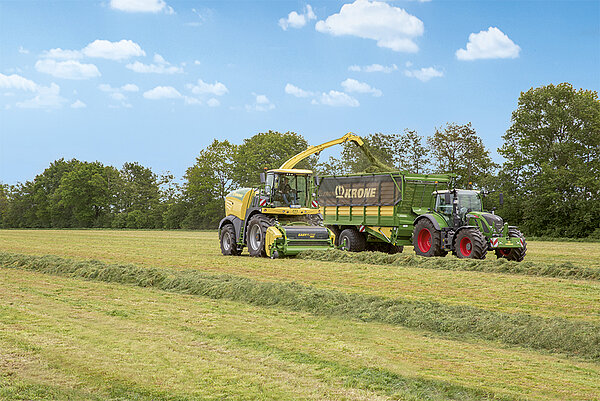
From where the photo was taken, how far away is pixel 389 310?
28.7ft

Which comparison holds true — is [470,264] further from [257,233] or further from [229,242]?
[229,242]

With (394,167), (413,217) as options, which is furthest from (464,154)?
(413,217)

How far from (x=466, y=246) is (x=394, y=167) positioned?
1104 inches

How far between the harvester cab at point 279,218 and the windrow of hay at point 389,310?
4916mm

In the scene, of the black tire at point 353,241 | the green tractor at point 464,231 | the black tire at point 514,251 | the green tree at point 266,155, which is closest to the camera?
the green tractor at point 464,231

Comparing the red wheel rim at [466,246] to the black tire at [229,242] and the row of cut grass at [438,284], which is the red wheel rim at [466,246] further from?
the black tire at [229,242]

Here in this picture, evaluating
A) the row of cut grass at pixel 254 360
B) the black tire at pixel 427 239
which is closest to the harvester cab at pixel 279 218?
the black tire at pixel 427 239

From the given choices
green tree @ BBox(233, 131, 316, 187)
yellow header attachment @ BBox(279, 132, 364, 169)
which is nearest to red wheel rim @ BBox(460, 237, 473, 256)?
yellow header attachment @ BBox(279, 132, 364, 169)

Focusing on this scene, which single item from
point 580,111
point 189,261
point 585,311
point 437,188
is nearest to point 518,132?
point 580,111

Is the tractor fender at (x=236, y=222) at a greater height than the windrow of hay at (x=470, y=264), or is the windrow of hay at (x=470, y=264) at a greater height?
the tractor fender at (x=236, y=222)

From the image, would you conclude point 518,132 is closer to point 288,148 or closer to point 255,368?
point 288,148

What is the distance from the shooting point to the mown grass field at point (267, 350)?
5.36 m

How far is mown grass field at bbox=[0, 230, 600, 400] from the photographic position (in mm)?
5355

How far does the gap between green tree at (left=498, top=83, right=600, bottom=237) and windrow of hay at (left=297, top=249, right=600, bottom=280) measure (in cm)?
1999
